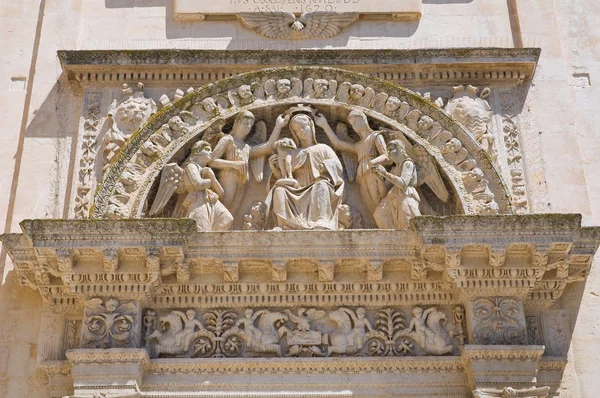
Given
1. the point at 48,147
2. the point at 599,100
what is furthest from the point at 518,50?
the point at 48,147

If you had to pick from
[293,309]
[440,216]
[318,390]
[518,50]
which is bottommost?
[318,390]

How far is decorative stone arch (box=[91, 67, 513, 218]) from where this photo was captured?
455 inches

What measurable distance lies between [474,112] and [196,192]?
130 inches

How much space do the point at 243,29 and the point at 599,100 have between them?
14.5ft

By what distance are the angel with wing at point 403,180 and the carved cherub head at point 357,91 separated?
2.20 ft

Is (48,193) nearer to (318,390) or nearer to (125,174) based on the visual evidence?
(125,174)

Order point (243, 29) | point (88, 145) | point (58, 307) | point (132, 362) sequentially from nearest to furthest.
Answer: point (132, 362) < point (58, 307) < point (88, 145) < point (243, 29)

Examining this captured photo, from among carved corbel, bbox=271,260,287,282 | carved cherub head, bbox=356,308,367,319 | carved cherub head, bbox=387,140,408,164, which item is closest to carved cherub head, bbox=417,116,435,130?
carved cherub head, bbox=387,140,408,164

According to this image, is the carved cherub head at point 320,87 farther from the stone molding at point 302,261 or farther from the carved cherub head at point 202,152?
the stone molding at point 302,261

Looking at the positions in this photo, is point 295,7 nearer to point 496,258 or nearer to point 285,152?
point 285,152

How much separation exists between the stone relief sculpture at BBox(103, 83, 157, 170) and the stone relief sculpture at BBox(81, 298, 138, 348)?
181 centimetres

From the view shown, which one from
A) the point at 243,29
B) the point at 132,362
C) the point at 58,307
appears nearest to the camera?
the point at 132,362

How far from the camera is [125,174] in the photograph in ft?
38.2

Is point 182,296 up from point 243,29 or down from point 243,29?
down
